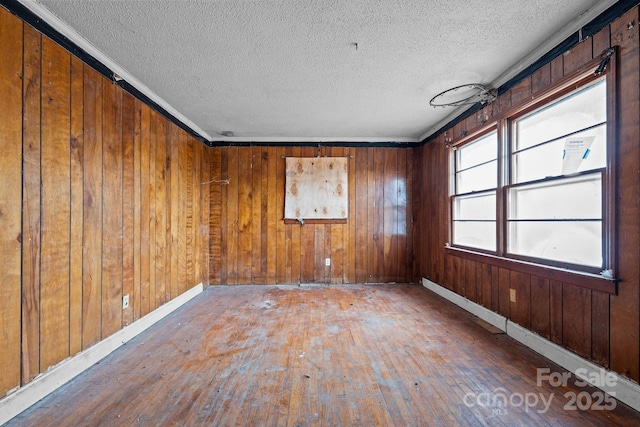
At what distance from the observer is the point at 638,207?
56.8 inches

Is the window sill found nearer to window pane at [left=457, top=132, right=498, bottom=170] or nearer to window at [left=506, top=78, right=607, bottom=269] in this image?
window at [left=506, top=78, right=607, bottom=269]

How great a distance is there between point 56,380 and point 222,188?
295 cm

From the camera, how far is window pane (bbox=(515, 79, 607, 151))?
1713 mm

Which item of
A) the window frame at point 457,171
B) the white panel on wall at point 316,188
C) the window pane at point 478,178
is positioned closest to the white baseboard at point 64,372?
the white panel on wall at point 316,188

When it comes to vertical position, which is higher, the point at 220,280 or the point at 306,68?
the point at 306,68

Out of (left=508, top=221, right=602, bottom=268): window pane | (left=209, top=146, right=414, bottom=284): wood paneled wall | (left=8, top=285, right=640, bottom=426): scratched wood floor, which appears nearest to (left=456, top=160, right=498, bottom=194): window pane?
(left=508, top=221, right=602, bottom=268): window pane

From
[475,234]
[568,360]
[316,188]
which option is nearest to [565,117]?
[475,234]

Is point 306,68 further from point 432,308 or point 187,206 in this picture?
point 432,308

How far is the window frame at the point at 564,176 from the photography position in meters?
1.57

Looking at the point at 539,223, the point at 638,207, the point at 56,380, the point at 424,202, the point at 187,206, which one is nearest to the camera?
the point at 638,207

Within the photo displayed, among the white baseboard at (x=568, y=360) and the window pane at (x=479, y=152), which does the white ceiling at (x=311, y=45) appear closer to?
the window pane at (x=479, y=152)

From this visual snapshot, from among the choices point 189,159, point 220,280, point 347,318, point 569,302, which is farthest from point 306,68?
point 220,280

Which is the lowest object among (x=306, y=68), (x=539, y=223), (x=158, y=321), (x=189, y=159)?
(x=158, y=321)

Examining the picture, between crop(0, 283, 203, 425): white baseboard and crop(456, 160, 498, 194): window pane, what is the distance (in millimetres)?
3696
